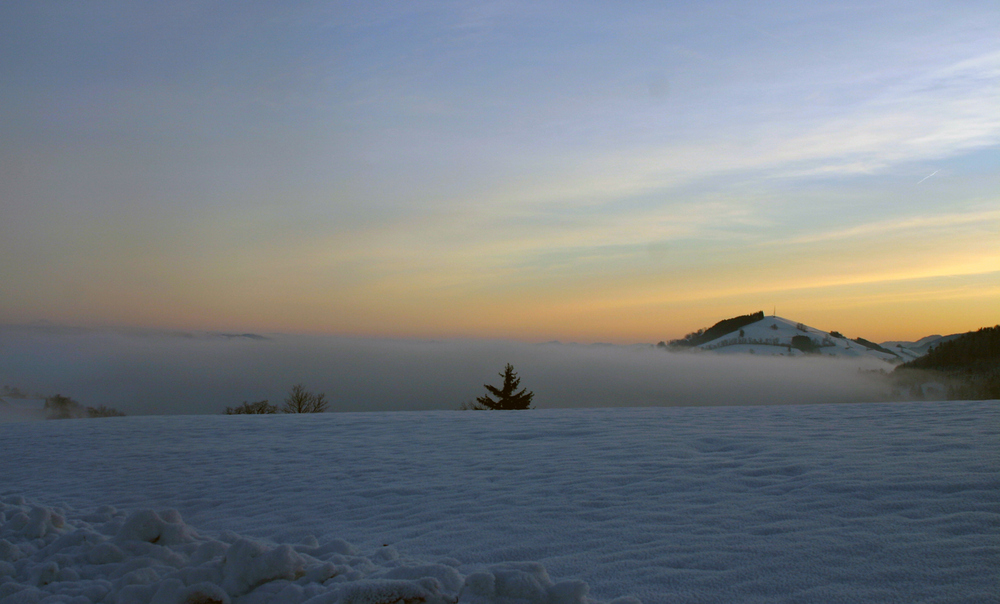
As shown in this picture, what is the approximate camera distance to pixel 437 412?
1191 cm

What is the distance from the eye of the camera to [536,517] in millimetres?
3996

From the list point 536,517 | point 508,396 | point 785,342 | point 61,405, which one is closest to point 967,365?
point 508,396

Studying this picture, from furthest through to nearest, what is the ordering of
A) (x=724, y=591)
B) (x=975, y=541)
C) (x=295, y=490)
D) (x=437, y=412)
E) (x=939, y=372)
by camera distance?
(x=939, y=372), (x=437, y=412), (x=295, y=490), (x=975, y=541), (x=724, y=591)

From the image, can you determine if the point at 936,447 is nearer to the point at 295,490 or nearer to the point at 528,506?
the point at 528,506

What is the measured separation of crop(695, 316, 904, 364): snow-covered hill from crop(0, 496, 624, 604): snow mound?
158440mm

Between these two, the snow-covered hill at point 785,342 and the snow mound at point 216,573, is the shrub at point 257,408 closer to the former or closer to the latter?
the snow mound at point 216,573

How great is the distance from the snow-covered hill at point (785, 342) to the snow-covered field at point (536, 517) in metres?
153

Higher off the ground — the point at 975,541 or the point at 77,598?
the point at 975,541

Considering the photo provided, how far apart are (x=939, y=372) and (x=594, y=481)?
2315 inches

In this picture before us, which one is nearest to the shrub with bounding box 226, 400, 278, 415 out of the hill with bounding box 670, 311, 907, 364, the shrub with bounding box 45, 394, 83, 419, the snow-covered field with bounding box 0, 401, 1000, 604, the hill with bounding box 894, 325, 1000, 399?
the shrub with bounding box 45, 394, 83, 419

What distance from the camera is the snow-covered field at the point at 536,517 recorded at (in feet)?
8.93

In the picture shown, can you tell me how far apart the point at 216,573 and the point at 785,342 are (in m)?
161

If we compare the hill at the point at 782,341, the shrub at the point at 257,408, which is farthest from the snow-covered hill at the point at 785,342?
the shrub at the point at 257,408

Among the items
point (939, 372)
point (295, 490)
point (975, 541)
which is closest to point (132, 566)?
point (295, 490)
